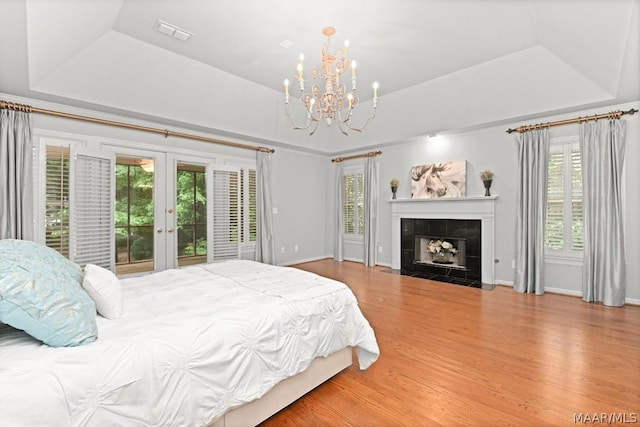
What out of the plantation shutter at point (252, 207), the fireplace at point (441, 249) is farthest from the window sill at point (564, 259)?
the plantation shutter at point (252, 207)

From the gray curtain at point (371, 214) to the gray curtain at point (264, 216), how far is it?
6.75 ft

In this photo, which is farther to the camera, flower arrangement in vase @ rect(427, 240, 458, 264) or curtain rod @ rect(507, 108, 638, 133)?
flower arrangement in vase @ rect(427, 240, 458, 264)

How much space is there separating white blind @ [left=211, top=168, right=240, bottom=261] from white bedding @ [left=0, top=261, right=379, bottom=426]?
3139 mm

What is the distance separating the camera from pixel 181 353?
4.58 feet

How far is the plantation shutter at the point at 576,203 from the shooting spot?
4324 mm

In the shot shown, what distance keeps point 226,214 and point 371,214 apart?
304 centimetres

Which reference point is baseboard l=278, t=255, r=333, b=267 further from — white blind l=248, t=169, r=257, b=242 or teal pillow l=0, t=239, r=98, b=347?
teal pillow l=0, t=239, r=98, b=347

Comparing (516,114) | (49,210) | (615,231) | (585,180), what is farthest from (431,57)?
(49,210)

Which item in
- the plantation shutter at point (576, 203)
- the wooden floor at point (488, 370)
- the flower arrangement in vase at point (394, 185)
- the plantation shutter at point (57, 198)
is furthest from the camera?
the flower arrangement in vase at point (394, 185)

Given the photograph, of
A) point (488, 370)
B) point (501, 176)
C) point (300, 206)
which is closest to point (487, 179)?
point (501, 176)

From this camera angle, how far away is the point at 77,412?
3.62 feet

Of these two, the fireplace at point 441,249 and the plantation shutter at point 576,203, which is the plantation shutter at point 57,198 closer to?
the fireplace at point 441,249

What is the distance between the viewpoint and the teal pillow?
3.84 ft

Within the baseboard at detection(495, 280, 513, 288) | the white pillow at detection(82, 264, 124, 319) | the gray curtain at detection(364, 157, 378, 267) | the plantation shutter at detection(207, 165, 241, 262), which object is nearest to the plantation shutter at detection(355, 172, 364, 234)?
the gray curtain at detection(364, 157, 378, 267)
